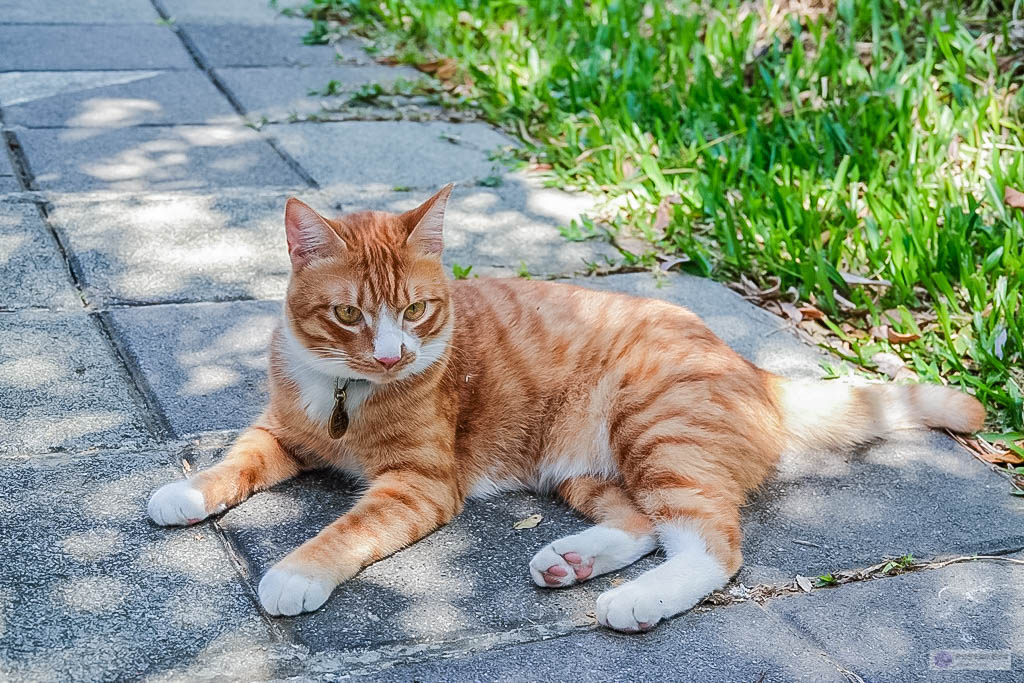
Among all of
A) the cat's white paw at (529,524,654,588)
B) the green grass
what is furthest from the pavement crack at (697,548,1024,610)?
the green grass

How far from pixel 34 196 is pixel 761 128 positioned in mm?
3664

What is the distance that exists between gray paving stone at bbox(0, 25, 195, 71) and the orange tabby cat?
4090 mm

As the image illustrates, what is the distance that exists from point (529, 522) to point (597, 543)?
1.01ft

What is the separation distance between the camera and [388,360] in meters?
2.99

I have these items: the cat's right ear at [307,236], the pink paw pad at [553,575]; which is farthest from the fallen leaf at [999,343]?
the cat's right ear at [307,236]

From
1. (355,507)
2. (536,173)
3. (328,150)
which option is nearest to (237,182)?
(328,150)

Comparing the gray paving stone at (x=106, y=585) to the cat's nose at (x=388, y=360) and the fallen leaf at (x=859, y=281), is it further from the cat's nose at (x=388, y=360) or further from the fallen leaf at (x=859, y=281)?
the fallen leaf at (x=859, y=281)

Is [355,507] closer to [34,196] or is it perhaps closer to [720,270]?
[720,270]

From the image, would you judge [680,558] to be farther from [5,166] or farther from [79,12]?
[79,12]

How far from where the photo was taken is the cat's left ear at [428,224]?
10.5ft

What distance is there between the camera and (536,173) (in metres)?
5.74

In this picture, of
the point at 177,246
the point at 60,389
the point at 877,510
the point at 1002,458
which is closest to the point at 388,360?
the point at 60,389

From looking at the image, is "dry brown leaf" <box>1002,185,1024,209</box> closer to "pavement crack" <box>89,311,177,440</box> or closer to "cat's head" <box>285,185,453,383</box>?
"cat's head" <box>285,185,453,383</box>

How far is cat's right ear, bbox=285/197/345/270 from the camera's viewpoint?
3031 mm
